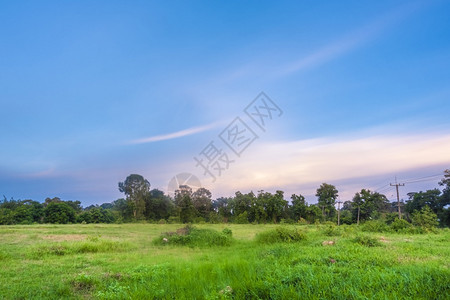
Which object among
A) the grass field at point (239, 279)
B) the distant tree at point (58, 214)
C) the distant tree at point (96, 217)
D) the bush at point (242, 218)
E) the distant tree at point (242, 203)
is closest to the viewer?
the grass field at point (239, 279)

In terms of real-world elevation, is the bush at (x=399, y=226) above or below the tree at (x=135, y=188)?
below

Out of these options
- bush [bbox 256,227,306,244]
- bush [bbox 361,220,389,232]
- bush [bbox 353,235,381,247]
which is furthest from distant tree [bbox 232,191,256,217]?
bush [bbox 353,235,381,247]

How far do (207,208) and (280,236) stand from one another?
3100 centimetres

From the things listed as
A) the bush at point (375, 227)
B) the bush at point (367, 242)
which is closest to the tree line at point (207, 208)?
the bush at point (375, 227)

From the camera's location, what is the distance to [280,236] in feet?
41.6

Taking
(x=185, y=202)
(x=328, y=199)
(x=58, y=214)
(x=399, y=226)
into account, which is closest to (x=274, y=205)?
(x=328, y=199)

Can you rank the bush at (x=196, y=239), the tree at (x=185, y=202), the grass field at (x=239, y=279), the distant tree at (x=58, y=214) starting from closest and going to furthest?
the grass field at (x=239, y=279) < the bush at (x=196, y=239) < the distant tree at (x=58, y=214) < the tree at (x=185, y=202)

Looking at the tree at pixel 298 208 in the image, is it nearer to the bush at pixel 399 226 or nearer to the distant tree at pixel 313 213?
the distant tree at pixel 313 213

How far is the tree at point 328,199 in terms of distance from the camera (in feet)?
146

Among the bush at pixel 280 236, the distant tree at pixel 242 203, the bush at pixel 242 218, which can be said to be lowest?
the bush at pixel 242 218

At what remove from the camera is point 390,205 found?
54562 mm

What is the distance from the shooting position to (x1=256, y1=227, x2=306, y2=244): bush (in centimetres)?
1246

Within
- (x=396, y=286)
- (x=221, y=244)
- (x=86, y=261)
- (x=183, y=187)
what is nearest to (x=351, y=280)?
(x=396, y=286)

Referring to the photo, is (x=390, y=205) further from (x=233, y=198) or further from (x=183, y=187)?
(x=183, y=187)
